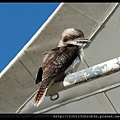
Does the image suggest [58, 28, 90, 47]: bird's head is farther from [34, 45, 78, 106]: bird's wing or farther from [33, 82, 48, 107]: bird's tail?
[33, 82, 48, 107]: bird's tail

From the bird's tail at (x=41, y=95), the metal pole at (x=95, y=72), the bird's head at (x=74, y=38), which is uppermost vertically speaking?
the metal pole at (x=95, y=72)

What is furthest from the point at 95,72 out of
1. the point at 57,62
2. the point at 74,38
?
the point at 74,38

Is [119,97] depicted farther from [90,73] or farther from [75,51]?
[90,73]

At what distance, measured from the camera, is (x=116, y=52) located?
288 centimetres

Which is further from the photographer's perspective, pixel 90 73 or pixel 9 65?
pixel 9 65

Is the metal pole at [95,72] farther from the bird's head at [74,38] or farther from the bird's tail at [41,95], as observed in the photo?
the bird's head at [74,38]

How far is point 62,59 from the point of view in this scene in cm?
244

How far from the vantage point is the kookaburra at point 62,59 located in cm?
231

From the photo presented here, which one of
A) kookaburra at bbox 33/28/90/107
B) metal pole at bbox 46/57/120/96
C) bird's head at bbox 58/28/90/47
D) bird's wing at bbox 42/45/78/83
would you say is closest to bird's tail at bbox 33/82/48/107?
kookaburra at bbox 33/28/90/107

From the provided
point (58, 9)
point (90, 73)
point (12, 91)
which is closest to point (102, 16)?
point (58, 9)

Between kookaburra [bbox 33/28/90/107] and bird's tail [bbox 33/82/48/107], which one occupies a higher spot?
bird's tail [bbox 33/82/48/107]

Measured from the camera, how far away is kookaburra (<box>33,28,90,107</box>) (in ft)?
7.56

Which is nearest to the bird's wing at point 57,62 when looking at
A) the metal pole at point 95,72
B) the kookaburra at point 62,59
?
the kookaburra at point 62,59

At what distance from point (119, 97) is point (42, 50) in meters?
0.51
